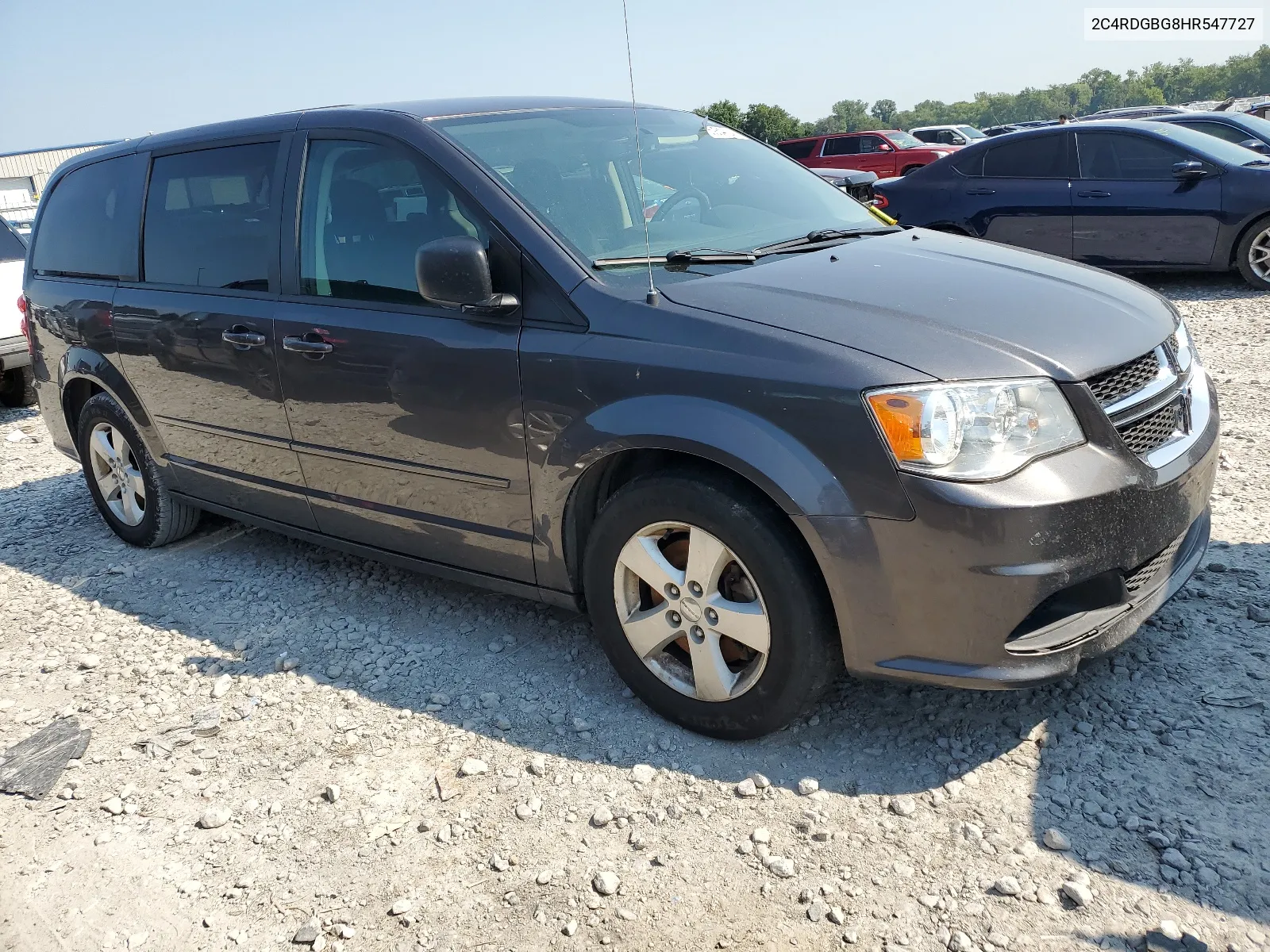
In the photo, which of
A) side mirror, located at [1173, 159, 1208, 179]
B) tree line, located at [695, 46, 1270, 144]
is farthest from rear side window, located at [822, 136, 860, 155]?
tree line, located at [695, 46, 1270, 144]

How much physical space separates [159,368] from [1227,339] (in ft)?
22.0

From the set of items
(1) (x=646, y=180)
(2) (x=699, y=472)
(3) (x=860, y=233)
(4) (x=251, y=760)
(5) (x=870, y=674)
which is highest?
(1) (x=646, y=180)

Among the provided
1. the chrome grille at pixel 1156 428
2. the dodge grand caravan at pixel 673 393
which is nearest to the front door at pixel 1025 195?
the dodge grand caravan at pixel 673 393

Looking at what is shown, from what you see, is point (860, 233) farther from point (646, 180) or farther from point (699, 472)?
point (699, 472)

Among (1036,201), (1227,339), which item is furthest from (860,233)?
(1036,201)

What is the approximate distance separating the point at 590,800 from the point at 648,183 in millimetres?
2026

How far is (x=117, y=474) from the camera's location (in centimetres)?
495

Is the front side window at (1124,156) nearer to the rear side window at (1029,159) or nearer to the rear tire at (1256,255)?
the rear side window at (1029,159)

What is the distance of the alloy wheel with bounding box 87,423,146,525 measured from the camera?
4.84 m

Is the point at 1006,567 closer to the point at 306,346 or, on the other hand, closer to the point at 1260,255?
the point at 306,346

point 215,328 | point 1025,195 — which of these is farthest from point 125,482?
point 1025,195

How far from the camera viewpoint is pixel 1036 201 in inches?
359

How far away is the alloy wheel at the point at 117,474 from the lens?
4.84 meters

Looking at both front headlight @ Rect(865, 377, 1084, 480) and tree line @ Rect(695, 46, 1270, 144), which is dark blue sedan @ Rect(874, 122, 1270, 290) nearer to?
front headlight @ Rect(865, 377, 1084, 480)
